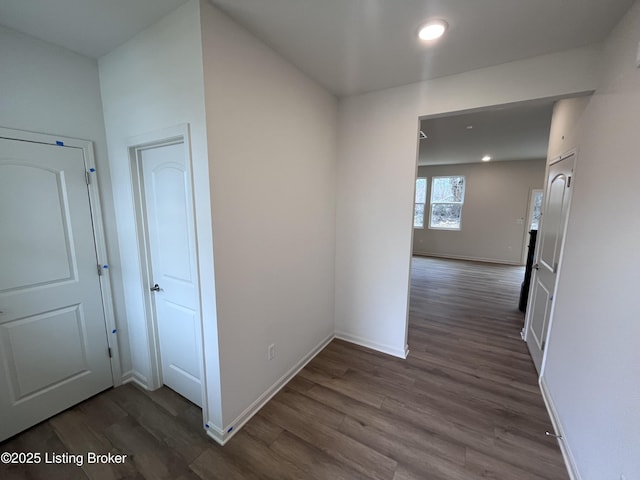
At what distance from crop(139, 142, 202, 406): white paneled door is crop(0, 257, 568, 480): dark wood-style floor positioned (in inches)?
11.3

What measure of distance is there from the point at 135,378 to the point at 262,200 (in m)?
2.03

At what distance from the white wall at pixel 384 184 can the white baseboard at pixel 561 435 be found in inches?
45.8

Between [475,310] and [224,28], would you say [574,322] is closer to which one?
[475,310]

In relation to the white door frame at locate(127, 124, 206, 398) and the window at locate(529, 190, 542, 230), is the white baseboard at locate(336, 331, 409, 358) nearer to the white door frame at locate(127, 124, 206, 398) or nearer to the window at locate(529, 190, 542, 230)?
the white door frame at locate(127, 124, 206, 398)

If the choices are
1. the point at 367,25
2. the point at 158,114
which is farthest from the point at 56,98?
the point at 367,25

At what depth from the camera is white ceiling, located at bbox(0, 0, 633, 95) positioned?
4.64 ft

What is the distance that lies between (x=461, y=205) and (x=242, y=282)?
25.0 ft

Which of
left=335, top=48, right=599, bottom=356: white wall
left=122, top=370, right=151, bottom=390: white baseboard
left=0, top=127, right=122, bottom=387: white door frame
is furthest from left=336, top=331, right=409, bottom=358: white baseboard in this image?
left=0, top=127, right=122, bottom=387: white door frame

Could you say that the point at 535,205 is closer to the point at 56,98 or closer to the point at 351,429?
the point at 351,429

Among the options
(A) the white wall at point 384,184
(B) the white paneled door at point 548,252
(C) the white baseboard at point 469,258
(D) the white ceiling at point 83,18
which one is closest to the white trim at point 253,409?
(A) the white wall at point 384,184

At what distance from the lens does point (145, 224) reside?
6.57ft

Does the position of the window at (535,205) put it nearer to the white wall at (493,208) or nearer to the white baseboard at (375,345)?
the white wall at (493,208)

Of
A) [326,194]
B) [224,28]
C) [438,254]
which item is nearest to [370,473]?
[326,194]

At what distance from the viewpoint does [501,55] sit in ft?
6.17
